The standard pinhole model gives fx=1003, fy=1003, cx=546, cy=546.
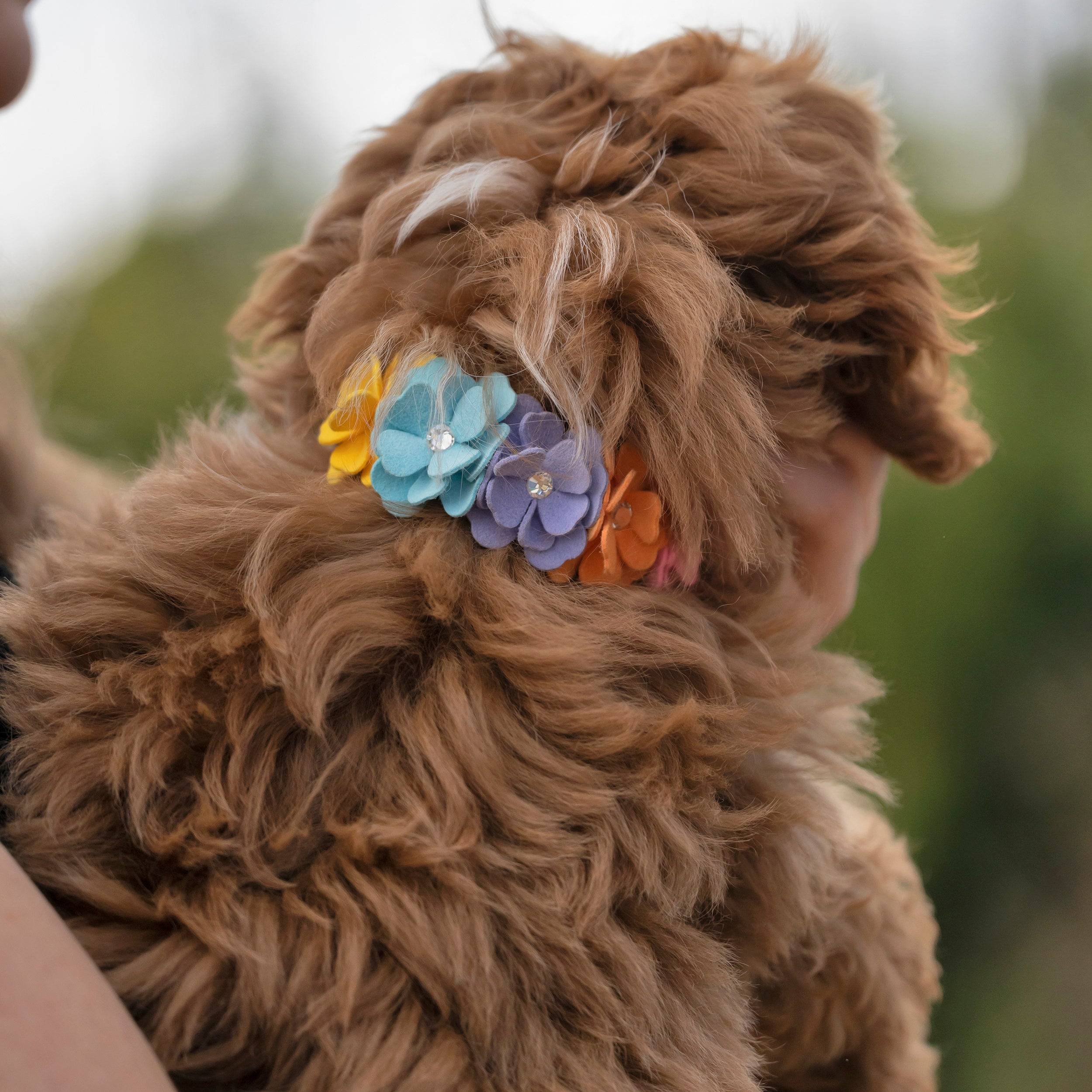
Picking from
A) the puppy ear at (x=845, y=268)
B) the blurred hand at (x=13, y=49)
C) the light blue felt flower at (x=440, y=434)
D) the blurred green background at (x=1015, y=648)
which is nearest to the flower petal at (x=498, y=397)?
the light blue felt flower at (x=440, y=434)

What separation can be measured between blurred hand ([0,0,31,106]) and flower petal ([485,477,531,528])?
49 centimetres

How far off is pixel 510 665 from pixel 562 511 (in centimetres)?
9

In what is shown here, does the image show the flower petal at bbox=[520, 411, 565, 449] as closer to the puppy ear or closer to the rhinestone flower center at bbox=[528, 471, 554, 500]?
the rhinestone flower center at bbox=[528, 471, 554, 500]

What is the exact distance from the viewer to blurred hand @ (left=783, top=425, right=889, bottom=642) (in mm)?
669

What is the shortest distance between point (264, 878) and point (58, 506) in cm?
61

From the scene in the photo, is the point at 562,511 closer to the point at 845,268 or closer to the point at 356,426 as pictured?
the point at 356,426

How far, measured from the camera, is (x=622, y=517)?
1.89ft

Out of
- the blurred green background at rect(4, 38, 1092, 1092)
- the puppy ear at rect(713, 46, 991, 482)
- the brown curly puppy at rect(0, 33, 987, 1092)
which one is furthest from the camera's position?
the blurred green background at rect(4, 38, 1092, 1092)

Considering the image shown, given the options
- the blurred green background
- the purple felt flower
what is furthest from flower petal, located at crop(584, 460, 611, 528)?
the blurred green background

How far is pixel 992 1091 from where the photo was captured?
263 centimetres

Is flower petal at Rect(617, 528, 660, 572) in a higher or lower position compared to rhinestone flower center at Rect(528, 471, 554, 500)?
higher

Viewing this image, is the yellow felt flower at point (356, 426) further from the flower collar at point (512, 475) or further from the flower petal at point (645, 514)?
the flower petal at point (645, 514)

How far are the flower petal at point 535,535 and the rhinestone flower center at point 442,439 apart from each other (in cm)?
6

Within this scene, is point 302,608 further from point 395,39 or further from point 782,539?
point 395,39
